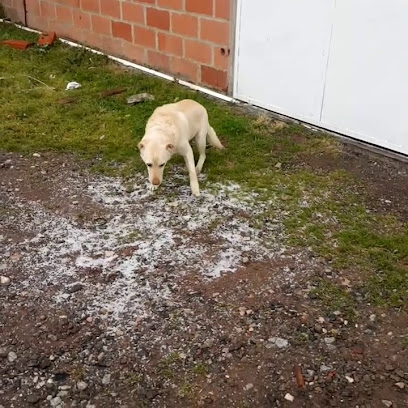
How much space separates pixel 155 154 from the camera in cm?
378

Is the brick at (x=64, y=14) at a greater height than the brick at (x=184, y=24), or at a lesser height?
lesser

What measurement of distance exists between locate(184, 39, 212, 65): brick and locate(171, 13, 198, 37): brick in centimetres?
9

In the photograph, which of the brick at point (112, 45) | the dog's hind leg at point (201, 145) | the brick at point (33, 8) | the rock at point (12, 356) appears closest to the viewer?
the rock at point (12, 356)

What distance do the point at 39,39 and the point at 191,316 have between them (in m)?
5.99

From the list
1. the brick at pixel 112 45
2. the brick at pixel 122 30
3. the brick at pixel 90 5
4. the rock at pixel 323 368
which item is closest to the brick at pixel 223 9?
the brick at pixel 122 30

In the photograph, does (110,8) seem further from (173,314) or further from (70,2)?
(173,314)

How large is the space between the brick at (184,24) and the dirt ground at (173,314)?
2.61 m

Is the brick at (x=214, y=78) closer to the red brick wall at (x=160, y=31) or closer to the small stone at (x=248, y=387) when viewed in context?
the red brick wall at (x=160, y=31)

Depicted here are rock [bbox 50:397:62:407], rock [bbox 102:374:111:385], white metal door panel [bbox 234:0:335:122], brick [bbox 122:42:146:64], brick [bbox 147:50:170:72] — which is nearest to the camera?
rock [bbox 50:397:62:407]

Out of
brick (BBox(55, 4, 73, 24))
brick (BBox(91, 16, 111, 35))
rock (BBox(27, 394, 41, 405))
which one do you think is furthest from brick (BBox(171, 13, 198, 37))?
rock (BBox(27, 394, 41, 405))

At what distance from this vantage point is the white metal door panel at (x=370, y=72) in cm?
455

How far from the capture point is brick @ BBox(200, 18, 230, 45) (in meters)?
5.79

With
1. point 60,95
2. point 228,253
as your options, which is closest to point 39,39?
point 60,95

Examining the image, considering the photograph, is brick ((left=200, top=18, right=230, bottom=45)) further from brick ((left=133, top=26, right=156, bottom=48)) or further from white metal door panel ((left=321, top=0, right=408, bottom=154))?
white metal door panel ((left=321, top=0, right=408, bottom=154))
